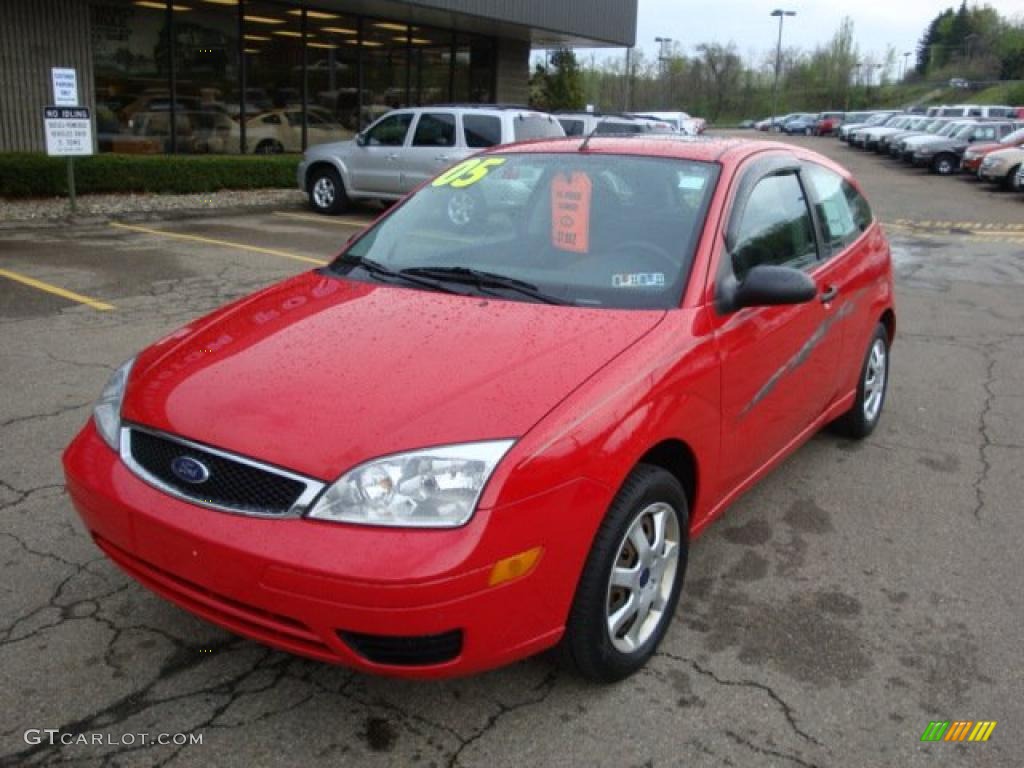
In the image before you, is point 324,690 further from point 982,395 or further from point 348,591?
point 982,395

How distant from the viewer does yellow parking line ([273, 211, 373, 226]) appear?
14.0 metres

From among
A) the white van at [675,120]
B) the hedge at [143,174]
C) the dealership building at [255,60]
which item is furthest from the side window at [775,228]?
the white van at [675,120]

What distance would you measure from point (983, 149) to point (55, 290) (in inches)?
986

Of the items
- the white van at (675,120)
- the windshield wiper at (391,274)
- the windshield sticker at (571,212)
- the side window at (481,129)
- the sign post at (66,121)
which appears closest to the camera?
the windshield wiper at (391,274)

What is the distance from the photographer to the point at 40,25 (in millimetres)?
14312

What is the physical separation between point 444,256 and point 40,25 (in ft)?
44.7

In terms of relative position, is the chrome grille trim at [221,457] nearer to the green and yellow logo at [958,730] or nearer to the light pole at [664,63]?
the green and yellow logo at [958,730]

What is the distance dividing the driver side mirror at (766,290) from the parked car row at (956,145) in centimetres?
2277

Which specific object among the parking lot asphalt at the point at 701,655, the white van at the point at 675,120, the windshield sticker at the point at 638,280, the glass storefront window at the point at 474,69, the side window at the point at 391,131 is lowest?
the parking lot asphalt at the point at 701,655

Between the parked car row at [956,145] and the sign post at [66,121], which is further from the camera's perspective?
the parked car row at [956,145]

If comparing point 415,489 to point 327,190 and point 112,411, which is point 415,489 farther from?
point 327,190

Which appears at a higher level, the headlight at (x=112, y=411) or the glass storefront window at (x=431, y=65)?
the glass storefront window at (x=431, y=65)

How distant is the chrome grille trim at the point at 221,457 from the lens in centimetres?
242

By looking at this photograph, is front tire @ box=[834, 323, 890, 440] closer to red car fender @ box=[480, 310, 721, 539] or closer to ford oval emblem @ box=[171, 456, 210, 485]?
red car fender @ box=[480, 310, 721, 539]
